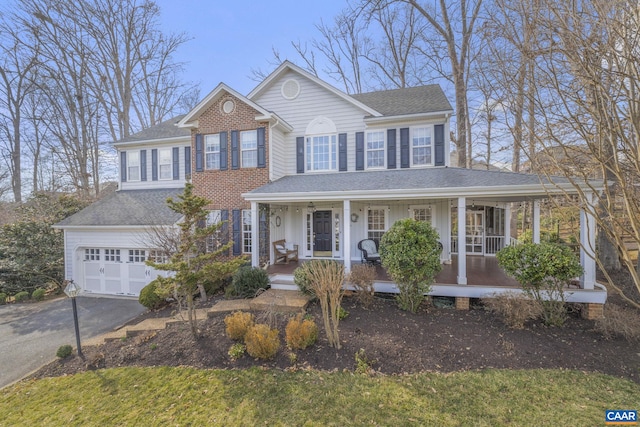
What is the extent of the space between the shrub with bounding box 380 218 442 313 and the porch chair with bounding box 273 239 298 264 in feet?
16.2

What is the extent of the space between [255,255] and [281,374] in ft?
16.1

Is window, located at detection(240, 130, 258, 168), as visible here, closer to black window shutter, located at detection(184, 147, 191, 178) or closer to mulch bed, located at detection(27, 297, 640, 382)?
black window shutter, located at detection(184, 147, 191, 178)

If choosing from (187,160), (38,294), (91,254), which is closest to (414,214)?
(187,160)

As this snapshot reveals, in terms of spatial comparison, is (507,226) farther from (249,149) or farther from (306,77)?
(249,149)

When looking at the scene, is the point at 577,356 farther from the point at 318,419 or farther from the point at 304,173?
the point at 304,173

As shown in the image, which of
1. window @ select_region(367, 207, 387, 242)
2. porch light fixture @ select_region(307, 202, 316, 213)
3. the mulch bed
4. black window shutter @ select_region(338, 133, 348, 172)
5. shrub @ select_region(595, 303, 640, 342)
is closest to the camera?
the mulch bed

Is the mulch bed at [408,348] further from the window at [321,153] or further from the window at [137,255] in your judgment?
the window at [321,153]

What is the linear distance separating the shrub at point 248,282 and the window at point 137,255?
4.68 meters

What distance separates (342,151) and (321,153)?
87 centimetres

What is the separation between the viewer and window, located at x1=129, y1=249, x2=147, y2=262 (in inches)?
424

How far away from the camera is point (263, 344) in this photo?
5.06 meters

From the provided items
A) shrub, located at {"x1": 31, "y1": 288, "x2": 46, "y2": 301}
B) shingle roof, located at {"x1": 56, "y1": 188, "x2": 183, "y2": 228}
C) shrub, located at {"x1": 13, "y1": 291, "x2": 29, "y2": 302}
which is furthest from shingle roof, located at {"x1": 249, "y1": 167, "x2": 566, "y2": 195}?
shrub, located at {"x1": 13, "y1": 291, "x2": 29, "y2": 302}

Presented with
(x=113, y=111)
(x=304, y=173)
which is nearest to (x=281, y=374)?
(x=304, y=173)

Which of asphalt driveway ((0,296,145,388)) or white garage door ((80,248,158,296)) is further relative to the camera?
white garage door ((80,248,158,296))
